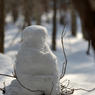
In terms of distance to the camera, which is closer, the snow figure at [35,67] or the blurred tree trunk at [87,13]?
the blurred tree trunk at [87,13]

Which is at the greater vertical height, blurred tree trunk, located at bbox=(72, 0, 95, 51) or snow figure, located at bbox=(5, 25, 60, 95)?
blurred tree trunk, located at bbox=(72, 0, 95, 51)

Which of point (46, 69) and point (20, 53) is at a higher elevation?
point (20, 53)

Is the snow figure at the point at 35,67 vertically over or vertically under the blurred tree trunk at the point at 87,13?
under

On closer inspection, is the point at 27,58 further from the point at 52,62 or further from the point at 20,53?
the point at 52,62

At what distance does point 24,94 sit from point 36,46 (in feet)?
1.79

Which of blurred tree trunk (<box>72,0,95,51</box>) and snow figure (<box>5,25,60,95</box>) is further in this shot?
snow figure (<box>5,25,60,95</box>)

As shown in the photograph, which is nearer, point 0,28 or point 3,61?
point 3,61

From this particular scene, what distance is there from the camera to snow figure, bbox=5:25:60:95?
1.80m

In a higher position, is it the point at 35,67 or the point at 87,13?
the point at 87,13

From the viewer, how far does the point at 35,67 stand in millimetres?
1803

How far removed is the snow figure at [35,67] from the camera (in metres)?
1.80

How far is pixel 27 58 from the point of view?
181 cm

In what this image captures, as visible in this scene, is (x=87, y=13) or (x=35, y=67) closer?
(x=87, y=13)

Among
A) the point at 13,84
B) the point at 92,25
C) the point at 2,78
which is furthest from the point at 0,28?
the point at 92,25
